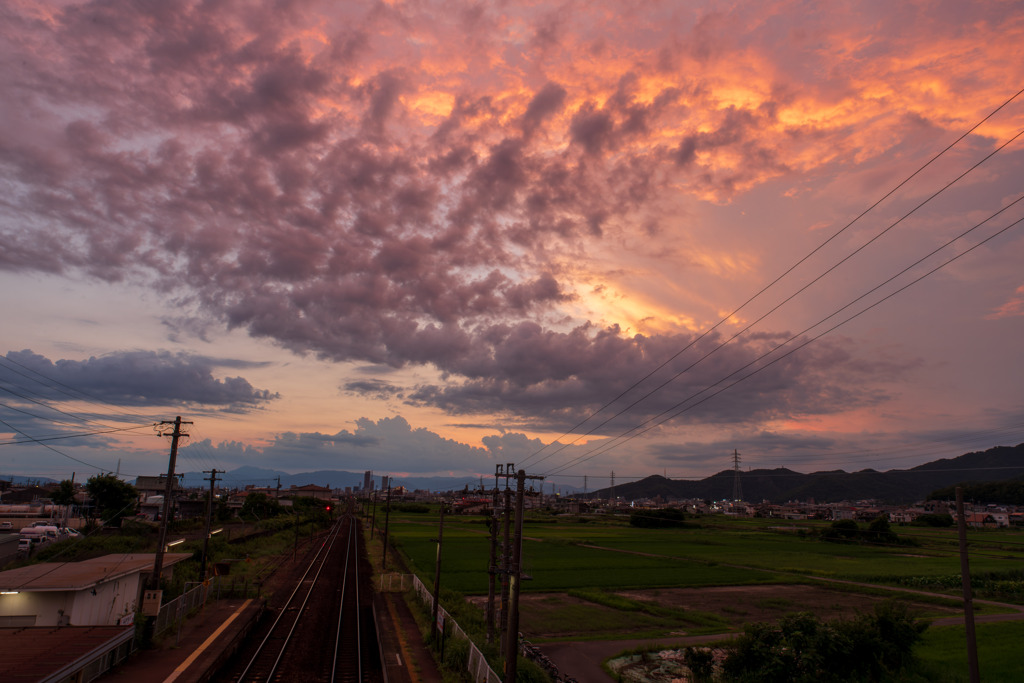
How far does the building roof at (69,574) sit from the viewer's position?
24656mm

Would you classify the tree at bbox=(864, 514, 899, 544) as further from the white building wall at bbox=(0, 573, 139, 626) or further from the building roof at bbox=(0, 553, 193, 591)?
the white building wall at bbox=(0, 573, 139, 626)

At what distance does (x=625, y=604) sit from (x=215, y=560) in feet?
127

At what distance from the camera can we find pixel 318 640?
31.3 metres

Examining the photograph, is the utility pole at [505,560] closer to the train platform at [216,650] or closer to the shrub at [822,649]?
the train platform at [216,650]

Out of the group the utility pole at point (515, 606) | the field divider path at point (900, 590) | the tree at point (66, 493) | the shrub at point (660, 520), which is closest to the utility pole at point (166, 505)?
the utility pole at point (515, 606)

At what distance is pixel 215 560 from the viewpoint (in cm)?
5272

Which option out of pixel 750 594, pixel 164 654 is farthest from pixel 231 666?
pixel 750 594

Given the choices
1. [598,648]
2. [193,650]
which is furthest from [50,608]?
[598,648]

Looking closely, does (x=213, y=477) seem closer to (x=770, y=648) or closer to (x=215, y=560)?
(x=215, y=560)

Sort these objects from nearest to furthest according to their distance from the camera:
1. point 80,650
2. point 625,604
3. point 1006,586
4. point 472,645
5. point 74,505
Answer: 1. point 80,650
2. point 472,645
3. point 625,604
4. point 1006,586
5. point 74,505

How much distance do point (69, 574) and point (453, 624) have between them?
63.4 feet

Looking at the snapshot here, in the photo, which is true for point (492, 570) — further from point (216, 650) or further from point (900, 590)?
point (900, 590)

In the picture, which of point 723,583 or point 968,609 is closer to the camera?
point 968,609

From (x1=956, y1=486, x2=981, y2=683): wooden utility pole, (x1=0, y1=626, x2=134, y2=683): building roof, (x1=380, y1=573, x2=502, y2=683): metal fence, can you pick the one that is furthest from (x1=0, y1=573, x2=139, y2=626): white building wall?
(x1=956, y1=486, x2=981, y2=683): wooden utility pole
